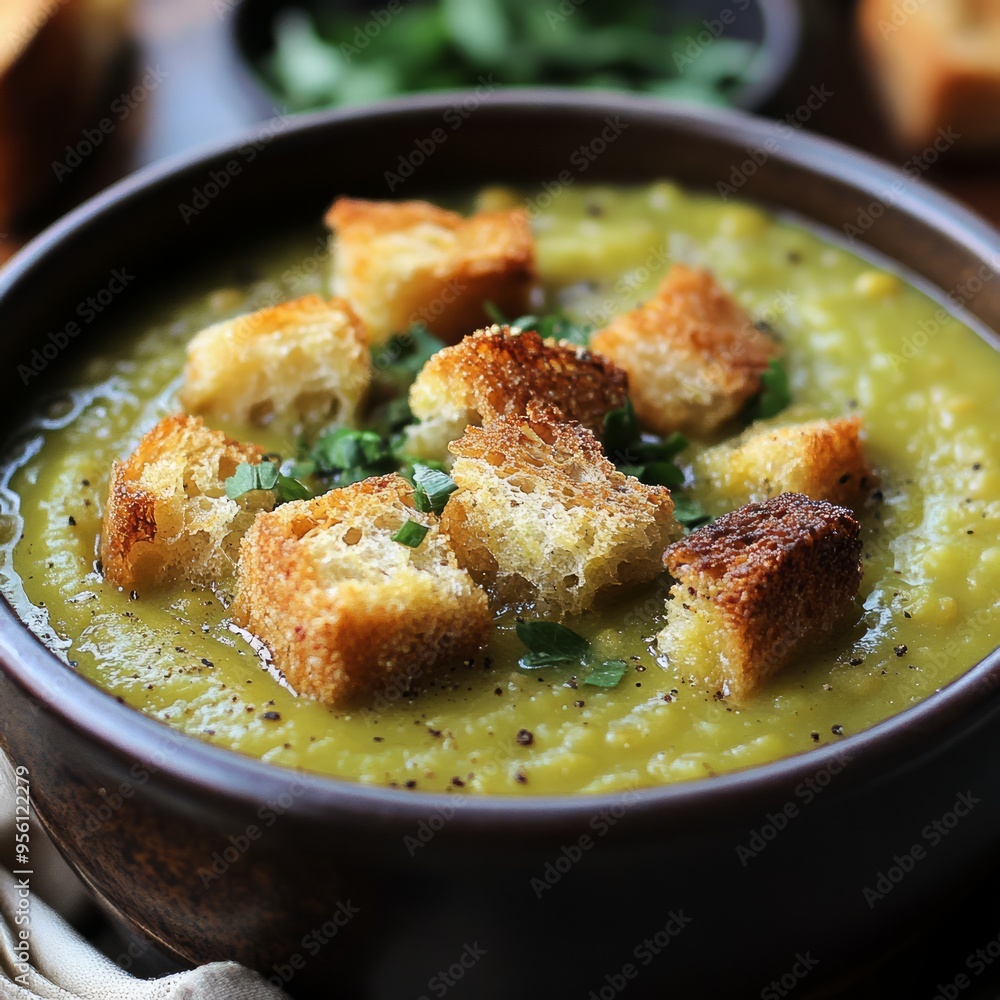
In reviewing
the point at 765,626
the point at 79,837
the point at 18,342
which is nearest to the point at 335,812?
the point at 79,837

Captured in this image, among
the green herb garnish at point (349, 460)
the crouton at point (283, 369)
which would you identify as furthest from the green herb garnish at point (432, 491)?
the crouton at point (283, 369)

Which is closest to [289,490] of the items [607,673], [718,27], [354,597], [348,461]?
[348,461]

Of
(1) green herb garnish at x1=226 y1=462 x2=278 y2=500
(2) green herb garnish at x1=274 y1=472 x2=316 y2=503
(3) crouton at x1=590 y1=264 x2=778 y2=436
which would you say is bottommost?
(2) green herb garnish at x1=274 y1=472 x2=316 y2=503

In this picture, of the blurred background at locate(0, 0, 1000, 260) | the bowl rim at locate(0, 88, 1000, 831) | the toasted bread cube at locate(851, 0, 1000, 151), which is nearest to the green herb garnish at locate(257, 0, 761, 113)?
the blurred background at locate(0, 0, 1000, 260)

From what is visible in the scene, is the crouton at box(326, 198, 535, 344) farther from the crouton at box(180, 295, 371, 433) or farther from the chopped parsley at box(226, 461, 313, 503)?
the chopped parsley at box(226, 461, 313, 503)

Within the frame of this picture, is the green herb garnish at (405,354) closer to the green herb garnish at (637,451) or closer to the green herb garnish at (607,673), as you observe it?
the green herb garnish at (637,451)

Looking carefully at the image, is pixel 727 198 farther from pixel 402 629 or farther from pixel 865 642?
pixel 402 629

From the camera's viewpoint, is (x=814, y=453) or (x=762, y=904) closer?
(x=762, y=904)
